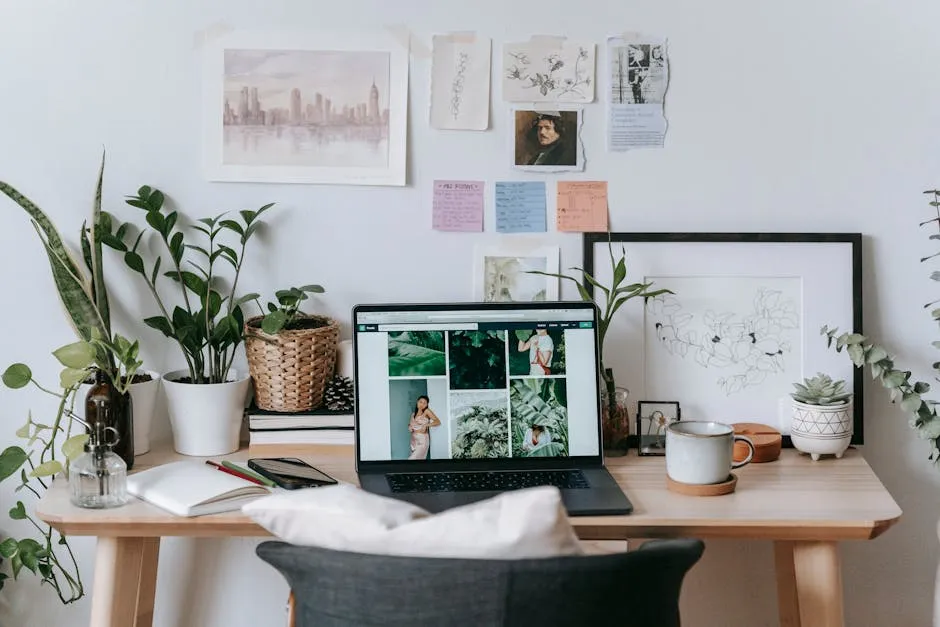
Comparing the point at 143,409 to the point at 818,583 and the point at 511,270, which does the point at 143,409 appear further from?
the point at 818,583

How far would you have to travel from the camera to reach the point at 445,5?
1933 millimetres

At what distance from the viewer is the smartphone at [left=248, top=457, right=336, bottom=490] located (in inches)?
65.1

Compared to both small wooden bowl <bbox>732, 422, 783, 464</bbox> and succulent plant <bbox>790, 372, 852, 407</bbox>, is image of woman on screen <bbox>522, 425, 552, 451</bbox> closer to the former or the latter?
small wooden bowl <bbox>732, 422, 783, 464</bbox>

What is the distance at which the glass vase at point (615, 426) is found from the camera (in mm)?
1874

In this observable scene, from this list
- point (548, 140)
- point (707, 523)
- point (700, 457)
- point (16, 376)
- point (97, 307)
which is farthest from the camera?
point (548, 140)

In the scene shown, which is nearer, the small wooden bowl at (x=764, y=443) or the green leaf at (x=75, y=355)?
the green leaf at (x=75, y=355)

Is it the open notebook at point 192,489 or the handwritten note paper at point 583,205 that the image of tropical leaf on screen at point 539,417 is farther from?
the open notebook at point 192,489

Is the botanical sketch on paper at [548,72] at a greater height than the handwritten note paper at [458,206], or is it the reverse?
the botanical sketch on paper at [548,72]

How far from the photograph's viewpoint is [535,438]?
5.90 ft

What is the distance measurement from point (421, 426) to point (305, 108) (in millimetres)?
649

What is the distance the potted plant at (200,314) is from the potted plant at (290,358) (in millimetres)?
42

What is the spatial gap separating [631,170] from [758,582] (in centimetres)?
87

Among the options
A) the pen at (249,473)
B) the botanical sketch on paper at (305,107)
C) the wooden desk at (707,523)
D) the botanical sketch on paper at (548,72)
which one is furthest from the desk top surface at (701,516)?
the botanical sketch on paper at (548,72)

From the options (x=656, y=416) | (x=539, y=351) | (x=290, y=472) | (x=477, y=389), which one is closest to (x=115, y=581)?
(x=290, y=472)
